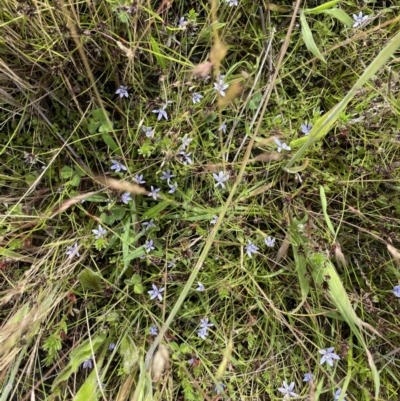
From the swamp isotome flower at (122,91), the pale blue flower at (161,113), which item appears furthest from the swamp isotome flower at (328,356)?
the swamp isotome flower at (122,91)

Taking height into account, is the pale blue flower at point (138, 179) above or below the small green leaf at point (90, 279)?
above

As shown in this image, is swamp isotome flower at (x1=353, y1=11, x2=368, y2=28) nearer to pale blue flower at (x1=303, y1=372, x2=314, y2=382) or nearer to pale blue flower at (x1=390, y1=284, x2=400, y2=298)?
pale blue flower at (x1=390, y1=284, x2=400, y2=298)

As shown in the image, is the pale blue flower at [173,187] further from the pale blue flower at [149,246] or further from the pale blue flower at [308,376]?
the pale blue flower at [308,376]

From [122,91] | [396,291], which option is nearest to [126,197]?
[122,91]

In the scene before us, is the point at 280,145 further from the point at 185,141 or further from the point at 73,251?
the point at 73,251

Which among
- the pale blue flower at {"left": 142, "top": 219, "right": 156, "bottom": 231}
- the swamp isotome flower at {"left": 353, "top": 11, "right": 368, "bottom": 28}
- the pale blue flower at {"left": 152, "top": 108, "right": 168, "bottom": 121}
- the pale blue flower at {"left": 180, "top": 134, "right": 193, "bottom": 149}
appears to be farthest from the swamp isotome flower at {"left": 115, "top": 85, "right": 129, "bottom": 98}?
the swamp isotome flower at {"left": 353, "top": 11, "right": 368, "bottom": 28}

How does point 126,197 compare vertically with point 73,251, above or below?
above

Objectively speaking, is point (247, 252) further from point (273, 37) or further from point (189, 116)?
point (273, 37)

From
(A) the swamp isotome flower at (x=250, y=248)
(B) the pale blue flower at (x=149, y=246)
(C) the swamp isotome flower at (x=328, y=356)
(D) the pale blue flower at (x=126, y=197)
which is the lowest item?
(C) the swamp isotome flower at (x=328, y=356)
